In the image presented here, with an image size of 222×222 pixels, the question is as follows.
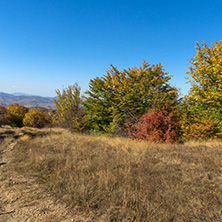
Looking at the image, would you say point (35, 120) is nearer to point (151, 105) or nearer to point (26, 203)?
point (151, 105)

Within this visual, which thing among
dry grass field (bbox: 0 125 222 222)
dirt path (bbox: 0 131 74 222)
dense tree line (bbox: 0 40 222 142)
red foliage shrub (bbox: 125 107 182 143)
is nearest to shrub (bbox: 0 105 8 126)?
dense tree line (bbox: 0 40 222 142)

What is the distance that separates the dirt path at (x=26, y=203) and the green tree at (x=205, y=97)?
9.93 m

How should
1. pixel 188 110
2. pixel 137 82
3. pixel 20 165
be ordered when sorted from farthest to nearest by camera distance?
pixel 137 82, pixel 188 110, pixel 20 165

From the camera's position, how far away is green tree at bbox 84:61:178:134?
45.8ft

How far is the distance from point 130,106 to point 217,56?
817cm

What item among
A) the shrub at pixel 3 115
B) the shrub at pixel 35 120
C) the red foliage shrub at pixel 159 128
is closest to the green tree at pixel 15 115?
the shrub at pixel 3 115

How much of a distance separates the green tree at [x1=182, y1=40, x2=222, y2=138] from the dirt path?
9.93 m

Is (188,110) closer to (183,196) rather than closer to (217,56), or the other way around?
(217,56)

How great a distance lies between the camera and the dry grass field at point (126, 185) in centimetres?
298

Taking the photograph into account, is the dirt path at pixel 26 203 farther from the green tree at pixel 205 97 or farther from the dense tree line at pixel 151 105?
the green tree at pixel 205 97

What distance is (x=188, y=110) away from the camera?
11.7 metres

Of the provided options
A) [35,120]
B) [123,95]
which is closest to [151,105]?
[123,95]

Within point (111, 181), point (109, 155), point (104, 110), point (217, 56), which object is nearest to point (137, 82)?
point (104, 110)

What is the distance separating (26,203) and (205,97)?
12330mm
